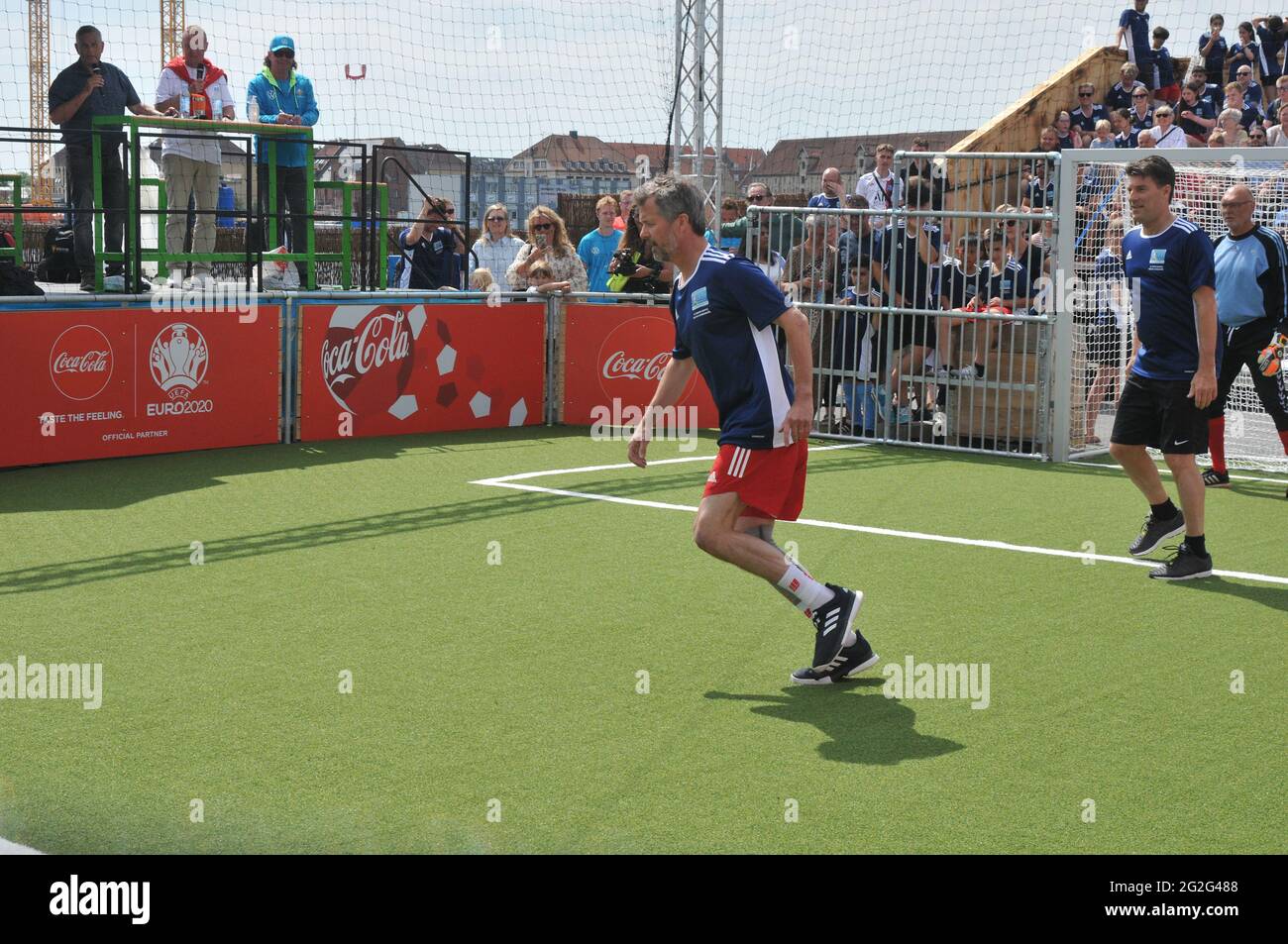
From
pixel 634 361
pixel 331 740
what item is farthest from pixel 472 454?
pixel 331 740

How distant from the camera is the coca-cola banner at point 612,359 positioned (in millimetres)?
15469

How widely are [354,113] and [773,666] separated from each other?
10309 millimetres

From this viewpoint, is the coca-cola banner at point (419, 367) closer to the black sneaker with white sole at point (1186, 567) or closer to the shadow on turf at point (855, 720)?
the black sneaker with white sole at point (1186, 567)

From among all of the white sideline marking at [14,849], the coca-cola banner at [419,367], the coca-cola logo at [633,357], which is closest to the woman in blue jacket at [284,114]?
the coca-cola banner at [419,367]

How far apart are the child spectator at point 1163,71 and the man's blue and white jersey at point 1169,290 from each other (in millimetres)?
13115

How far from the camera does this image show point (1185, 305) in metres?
8.68

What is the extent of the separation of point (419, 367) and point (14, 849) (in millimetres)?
10270

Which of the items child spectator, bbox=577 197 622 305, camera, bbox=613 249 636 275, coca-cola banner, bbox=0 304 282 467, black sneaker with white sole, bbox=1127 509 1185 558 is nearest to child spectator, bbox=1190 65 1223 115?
child spectator, bbox=577 197 622 305

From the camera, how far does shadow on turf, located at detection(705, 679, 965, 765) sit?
5.61 m

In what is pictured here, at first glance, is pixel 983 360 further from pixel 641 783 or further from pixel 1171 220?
pixel 641 783

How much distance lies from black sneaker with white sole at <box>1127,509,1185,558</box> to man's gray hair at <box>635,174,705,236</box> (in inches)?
166

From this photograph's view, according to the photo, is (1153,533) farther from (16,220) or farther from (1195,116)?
(1195,116)

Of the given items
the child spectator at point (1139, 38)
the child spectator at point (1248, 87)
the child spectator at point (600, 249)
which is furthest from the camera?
the child spectator at point (1139, 38)
